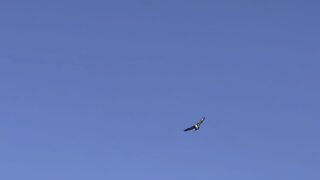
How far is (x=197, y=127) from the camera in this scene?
120000 mm
